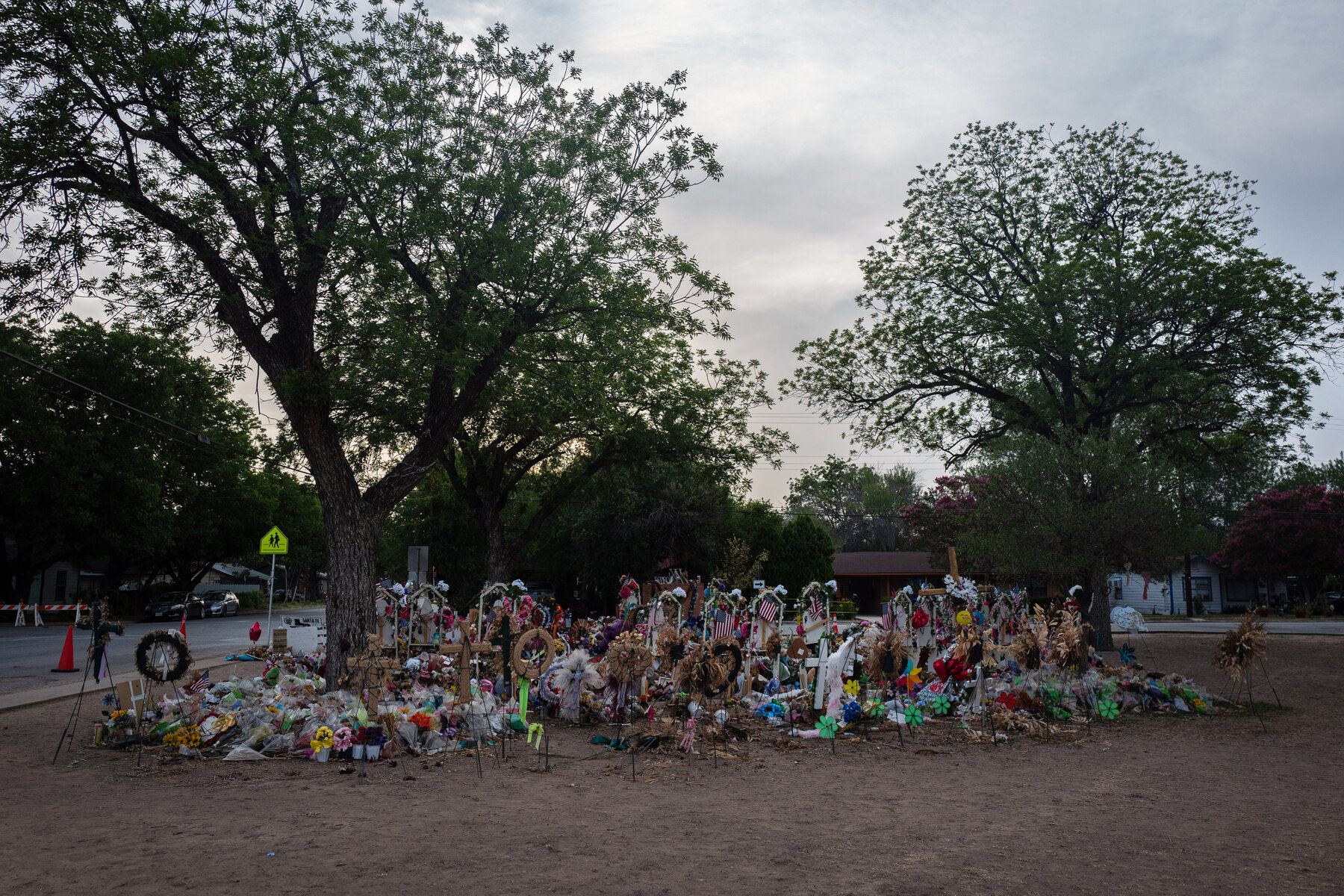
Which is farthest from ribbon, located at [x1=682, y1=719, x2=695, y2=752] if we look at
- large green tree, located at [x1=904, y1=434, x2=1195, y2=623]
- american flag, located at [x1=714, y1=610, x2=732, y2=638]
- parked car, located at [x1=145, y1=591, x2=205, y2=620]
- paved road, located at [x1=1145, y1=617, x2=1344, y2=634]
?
parked car, located at [x1=145, y1=591, x2=205, y2=620]

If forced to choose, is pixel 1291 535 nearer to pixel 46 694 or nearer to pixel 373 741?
pixel 373 741

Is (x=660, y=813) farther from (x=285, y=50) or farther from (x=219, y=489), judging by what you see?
(x=219, y=489)

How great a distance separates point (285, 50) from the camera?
11.6 meters

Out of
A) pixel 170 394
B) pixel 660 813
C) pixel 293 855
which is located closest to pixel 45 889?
pixel 293 855

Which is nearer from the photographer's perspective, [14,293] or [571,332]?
[14,293]

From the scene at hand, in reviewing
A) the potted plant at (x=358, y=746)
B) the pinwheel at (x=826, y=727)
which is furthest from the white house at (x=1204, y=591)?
the potted plant at (x=358, y=746)

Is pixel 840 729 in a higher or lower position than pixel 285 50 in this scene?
lower

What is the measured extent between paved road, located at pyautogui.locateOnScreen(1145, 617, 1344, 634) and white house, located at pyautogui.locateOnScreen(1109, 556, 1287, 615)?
1037 cm

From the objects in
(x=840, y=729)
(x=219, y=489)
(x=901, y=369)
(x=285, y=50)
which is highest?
(x=285, y=50)

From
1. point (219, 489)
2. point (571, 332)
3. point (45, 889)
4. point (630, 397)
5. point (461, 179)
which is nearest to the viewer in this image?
point (45, 889)

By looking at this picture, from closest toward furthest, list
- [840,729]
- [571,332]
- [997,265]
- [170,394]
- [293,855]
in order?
[293,855], [840,729], [571,332], [997,265], [170,394]

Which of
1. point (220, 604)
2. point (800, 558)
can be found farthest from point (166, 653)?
point (220, 604)

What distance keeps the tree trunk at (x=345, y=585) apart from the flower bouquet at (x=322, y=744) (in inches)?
106

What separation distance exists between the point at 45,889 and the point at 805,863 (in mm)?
4518
